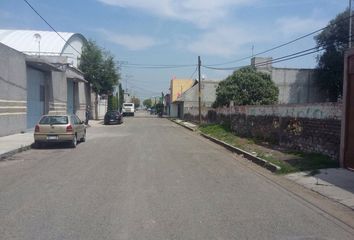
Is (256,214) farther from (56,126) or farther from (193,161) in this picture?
(56,126)

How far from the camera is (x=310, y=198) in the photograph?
10.5 meters

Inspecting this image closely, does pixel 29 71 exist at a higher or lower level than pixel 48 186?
higher

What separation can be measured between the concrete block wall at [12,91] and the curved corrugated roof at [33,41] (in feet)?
110

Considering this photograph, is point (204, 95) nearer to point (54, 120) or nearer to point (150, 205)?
point (54, 120)

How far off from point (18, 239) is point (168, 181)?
5795mm

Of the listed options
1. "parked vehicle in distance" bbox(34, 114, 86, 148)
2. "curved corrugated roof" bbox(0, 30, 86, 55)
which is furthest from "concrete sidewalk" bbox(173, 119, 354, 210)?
"curved corrugated roof" bbox(0, 30, 86, 55)

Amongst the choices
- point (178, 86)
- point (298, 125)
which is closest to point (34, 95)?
point (298, 125)

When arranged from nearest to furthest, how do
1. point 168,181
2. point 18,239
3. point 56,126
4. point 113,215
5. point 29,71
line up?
point 18,239 → point 113,215 → point 168,181 → point 56,126 → point 29,71

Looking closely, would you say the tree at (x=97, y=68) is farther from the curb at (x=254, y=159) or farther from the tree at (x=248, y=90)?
the curb at (x=254, y=159)

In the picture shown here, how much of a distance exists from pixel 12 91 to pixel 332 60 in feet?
148

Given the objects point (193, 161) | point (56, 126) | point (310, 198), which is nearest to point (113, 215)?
point (310, 198)

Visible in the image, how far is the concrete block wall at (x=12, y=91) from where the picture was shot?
1035 inches

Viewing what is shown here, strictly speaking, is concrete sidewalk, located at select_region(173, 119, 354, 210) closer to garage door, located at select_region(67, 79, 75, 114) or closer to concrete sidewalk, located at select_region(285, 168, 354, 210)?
concrete sidewalk, located at select_region(285, 168, 354, 210)

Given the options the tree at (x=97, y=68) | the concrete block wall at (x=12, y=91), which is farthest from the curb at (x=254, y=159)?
the tree at (x=97, y=68)
